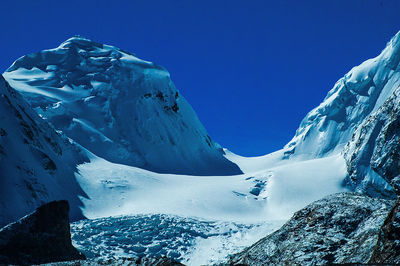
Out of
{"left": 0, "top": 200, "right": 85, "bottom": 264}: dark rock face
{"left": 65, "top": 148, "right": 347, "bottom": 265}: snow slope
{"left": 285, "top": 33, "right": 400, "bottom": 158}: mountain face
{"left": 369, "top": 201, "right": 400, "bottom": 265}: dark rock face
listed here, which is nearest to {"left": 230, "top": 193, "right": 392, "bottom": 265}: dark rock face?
{"left": 369, "top": 201, "right": 400, "bottom": 265}: dark rock face

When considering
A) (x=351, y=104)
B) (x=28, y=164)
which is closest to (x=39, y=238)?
(x=28, y=164)

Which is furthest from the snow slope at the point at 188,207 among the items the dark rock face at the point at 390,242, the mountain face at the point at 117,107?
the dark rock face at the point at 390,242

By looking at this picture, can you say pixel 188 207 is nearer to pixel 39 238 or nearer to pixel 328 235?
pixel 39 238

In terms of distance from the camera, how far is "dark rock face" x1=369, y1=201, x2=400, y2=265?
12.7 feet

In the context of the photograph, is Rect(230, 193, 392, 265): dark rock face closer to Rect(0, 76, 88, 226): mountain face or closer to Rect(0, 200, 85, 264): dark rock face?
Rect(0, 200, 85, 264): dark rock face

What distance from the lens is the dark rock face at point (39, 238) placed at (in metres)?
9.12

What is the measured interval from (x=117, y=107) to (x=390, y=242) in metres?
67.8

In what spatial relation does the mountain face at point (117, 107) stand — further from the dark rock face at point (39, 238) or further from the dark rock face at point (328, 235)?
the dark rock face at point (328, 235)

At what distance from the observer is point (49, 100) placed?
63750mm

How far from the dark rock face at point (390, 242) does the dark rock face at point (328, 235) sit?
0.86 metres

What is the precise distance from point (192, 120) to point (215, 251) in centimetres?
5044

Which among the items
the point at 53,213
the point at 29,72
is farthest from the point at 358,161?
the point at 29,72

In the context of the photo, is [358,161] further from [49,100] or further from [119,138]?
[49,100]

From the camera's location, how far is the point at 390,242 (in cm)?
396
